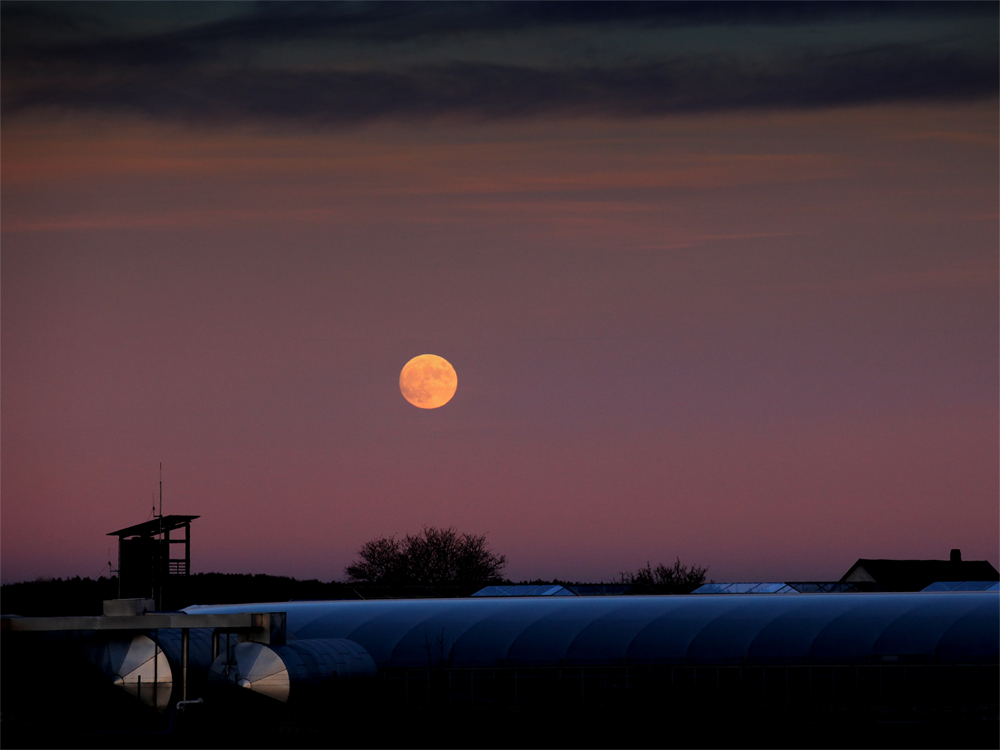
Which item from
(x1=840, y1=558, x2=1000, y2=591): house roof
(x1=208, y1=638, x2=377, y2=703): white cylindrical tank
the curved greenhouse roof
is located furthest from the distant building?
(x1=208, y1=638, x2=377, y2=703): white cylindrical tank

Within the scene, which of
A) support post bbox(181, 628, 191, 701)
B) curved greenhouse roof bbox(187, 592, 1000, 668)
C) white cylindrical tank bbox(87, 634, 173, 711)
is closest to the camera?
support post bbox(181, 628, 191, 701)

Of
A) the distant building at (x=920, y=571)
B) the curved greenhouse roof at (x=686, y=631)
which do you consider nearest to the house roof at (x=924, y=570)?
the distant building at (x=920, y=571)

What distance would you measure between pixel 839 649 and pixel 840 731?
10962 millimetres

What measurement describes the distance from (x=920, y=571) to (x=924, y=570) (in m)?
0.48

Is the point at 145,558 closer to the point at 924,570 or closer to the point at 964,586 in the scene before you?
the point at 964,586

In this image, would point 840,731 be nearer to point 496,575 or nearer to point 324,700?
point 324,700

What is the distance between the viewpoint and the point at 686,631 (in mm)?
61875

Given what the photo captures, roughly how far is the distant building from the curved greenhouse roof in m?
64.6

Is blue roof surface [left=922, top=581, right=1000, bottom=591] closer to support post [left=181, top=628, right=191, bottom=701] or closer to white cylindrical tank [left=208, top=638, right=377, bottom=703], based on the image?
white cylindrical tank [left=208, top=638, right=377, bottom=703]

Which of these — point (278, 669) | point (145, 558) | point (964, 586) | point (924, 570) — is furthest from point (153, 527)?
point (924, 570)

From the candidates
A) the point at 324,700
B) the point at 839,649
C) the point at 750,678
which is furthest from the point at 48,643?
the point at 839,649

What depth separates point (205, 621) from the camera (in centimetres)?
5547

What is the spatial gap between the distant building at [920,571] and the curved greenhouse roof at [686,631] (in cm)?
6463

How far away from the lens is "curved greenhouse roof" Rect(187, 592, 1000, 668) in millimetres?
59281
